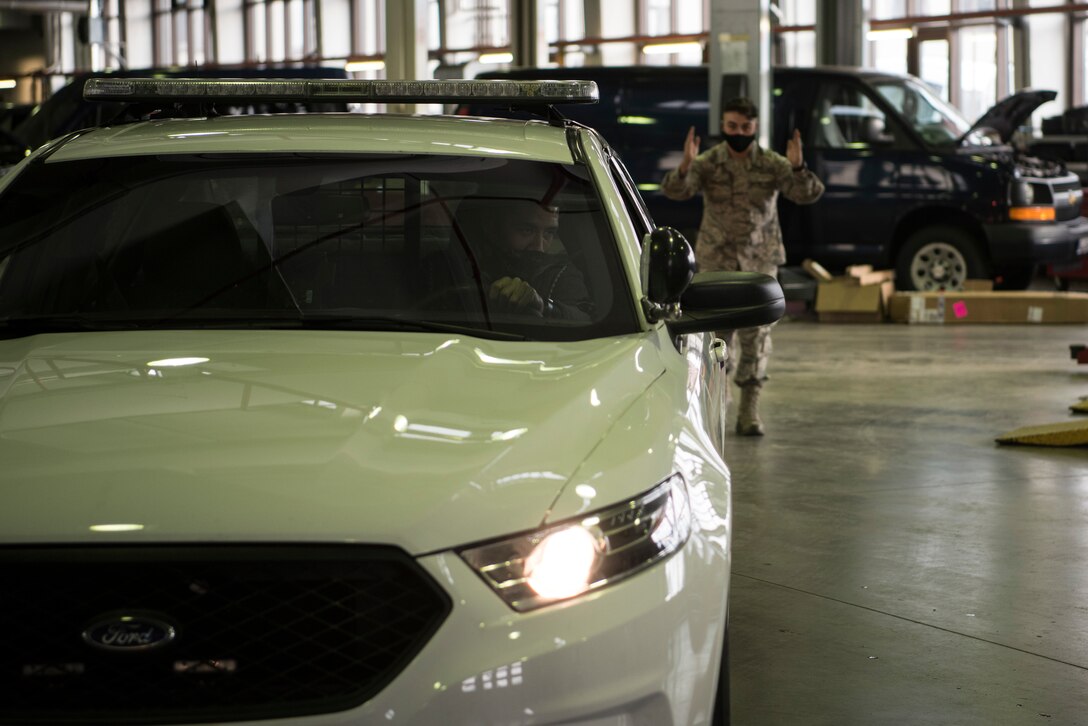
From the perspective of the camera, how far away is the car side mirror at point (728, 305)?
121 inches

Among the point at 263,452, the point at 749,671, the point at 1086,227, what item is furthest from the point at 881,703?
the point at 1086,227

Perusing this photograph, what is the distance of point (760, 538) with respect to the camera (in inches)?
210

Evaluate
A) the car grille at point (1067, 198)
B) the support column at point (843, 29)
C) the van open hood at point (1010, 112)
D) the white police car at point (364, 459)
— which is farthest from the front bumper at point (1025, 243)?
the white police car at point (364, 459)

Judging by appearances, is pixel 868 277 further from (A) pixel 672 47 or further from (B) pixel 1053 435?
(A) pixel 672 47

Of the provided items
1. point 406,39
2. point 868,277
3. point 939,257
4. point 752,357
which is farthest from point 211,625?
point 406,39

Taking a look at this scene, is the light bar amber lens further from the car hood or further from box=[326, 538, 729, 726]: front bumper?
box=[326, 538, 729, 726]: front bumper

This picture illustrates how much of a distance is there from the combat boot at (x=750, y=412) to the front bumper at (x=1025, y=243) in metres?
6.42

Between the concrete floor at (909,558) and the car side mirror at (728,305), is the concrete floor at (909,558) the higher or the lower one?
the lower one

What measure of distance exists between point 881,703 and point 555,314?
1.35m

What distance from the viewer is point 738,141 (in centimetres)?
768

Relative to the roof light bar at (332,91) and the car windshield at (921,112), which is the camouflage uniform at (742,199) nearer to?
the roof light bar at (332,91)

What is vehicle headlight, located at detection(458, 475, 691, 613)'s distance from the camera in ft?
6.90

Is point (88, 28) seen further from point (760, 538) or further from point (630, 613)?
point (630, 613)

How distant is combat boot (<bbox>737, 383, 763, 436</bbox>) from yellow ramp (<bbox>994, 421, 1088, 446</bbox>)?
1213 millimetres
